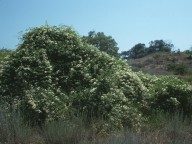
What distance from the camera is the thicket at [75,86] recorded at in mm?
8957

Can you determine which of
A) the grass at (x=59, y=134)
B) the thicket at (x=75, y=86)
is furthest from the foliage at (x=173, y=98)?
the grass at (x=59, y=134)

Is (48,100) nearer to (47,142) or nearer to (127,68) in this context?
(47,142)

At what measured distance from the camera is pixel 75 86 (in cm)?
1015

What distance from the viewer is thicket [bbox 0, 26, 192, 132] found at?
8.96 metres

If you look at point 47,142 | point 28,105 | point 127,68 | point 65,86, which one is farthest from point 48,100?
point 127,68

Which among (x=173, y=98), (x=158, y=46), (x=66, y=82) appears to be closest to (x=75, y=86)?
(x=66, y=82)

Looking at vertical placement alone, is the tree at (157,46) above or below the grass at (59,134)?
above

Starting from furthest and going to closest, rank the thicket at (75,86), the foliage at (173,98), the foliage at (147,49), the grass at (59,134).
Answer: the foliage at (147,49) → the foliage at (173,98) → the thicket at (75,86) → the grass at (59,134)

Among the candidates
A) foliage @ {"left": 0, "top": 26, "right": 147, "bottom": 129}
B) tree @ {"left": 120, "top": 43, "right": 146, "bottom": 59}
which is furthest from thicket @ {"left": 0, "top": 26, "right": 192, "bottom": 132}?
tree @ {"left": 120, "top": 43, "right": 146, "bottom": 59}

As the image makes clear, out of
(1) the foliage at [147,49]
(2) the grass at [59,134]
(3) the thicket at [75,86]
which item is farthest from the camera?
(1) the foliage at [147,49]

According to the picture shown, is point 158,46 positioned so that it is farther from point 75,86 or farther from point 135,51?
point 75,86

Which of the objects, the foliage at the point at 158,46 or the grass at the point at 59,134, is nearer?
the grass at the point at 59,134

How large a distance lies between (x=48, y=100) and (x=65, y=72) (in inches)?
61.9

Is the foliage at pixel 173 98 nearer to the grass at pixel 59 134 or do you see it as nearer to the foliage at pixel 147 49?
the grass at pixel 59 134
